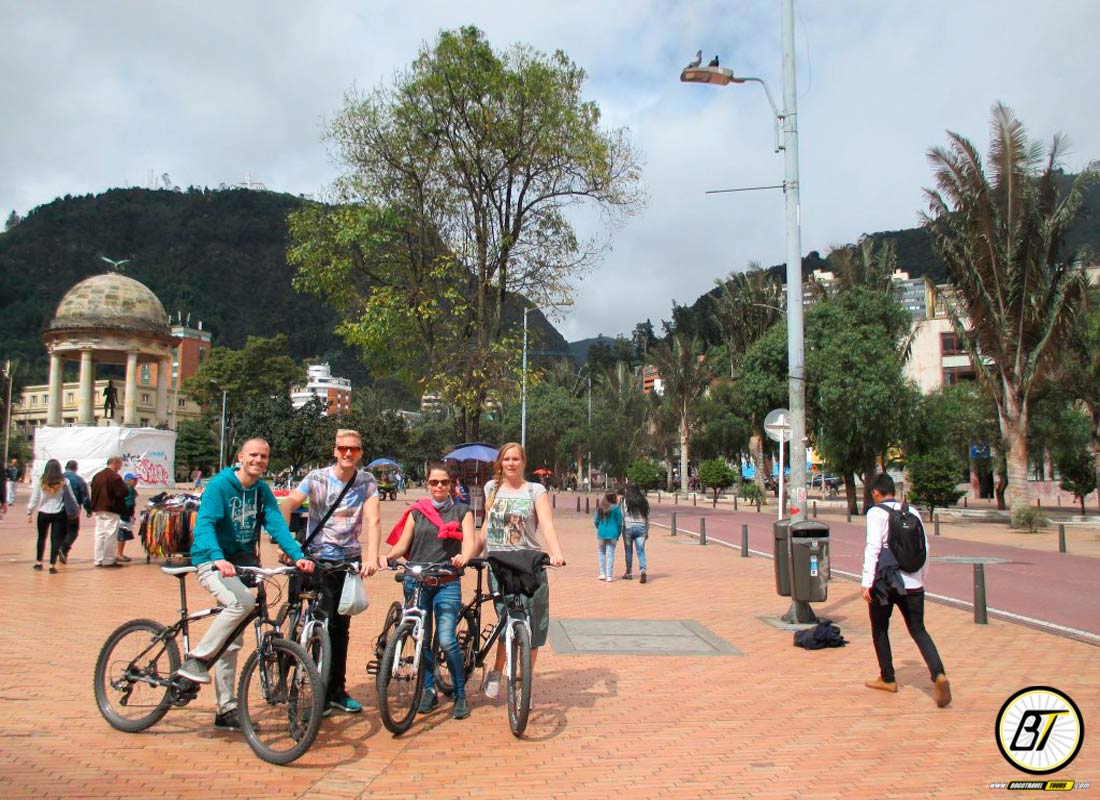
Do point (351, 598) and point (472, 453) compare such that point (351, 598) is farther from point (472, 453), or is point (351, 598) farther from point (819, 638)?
point (472, 453)

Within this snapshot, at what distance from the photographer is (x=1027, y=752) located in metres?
4.88

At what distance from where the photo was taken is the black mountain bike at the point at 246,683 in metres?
5.00

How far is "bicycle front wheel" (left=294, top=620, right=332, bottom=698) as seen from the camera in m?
5.16

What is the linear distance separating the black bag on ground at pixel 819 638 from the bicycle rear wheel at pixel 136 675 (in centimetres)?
570

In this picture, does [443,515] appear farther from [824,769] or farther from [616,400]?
[616,400]

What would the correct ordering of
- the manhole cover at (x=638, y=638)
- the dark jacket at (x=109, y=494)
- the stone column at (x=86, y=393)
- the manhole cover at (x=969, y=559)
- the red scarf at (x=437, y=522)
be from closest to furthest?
1. the red scarf at (x=437, y=522)
2. the manhole cover at (x=638, y=638)
3. the dark jacket at (x=109, y=494)
4. the manhole cover at (x=969, y=559)
5. the stone column at (x=86, y=393)

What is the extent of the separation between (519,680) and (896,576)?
291 centimetres

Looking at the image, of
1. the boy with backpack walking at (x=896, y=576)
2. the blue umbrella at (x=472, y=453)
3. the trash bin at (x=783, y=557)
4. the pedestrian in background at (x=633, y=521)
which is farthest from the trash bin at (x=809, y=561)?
the blue umbrella at (x=472, y=453)

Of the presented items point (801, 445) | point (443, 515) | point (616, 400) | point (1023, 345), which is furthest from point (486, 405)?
point (616, 400)

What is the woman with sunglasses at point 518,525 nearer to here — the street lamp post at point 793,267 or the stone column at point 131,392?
the street lamp post at point 793,267

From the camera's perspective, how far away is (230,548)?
17.7 feet

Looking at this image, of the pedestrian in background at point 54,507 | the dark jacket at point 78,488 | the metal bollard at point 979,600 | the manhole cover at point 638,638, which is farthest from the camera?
the dark jacket at point 78,488

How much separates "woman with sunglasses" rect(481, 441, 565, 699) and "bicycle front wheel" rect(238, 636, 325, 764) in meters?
1.40

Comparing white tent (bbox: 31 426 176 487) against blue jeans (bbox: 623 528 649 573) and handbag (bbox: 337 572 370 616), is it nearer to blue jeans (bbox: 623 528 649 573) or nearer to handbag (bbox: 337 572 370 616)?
blue jeans (bbox: 623 528 649 573)
